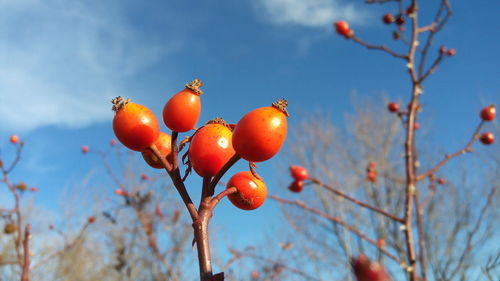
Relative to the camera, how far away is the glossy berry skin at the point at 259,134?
81 cm

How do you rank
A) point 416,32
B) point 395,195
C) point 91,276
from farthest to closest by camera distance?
point 91,276 → point 395,195 → point 416,32

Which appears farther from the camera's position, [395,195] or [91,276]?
[91,276]

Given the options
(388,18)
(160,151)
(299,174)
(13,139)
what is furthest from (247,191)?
(13,139)

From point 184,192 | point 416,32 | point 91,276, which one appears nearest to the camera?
point 184,192

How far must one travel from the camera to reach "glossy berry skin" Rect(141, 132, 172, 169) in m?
0.90

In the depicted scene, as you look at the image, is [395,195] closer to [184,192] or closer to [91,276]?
[184,192]

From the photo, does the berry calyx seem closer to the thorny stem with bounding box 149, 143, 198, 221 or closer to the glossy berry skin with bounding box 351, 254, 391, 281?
the thorny stem with bounding box 149, 143, 198, 221

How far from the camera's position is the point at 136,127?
2.77 ft

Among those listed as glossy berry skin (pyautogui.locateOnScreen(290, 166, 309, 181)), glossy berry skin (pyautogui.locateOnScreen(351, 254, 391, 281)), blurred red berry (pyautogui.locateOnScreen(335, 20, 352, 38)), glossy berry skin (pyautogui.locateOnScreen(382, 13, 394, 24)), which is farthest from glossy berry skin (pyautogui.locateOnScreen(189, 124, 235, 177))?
glossy berry skin (pyautogui.locateOnScreen(382, 13, 394, 24))

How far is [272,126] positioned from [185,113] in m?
0.22

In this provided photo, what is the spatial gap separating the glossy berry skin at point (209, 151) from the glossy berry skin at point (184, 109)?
4cm

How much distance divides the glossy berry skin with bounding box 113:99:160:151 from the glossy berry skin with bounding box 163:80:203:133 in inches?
1.6

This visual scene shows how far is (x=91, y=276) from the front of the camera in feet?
53.3

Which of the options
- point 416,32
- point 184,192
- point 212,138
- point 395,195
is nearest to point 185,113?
point 212,138
